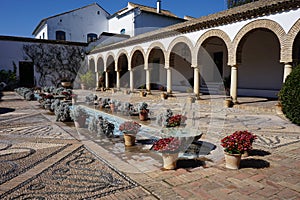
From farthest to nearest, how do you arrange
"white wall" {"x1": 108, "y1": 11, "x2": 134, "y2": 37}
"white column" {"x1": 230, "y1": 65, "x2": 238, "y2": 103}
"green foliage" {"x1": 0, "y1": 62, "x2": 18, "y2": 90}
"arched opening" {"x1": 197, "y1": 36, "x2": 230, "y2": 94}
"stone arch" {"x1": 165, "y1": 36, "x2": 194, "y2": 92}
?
"white wall" {"x1": 108, "y1": 11, "x2": 134, "y2": 37} → "green foliage" {"x1": 0, "y1": 62, "x2": 18, "y2": 90} → "stone arch" {"x1": 165, "y1": 36, "x2": 194, "y2": 92} → "arched opening" {"x1": 197, "y1": 36, "x2": 230, "y2": 94} → "white column" {"x1": 230, "y1": 65, "x2": 238, "y2": 103}

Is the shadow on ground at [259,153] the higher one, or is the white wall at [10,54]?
the white wall at [10,54]

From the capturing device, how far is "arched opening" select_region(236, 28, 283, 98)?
519 inches

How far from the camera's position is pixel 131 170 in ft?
13.2

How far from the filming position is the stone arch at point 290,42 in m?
8.62

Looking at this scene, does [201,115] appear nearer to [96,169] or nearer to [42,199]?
[96,169]

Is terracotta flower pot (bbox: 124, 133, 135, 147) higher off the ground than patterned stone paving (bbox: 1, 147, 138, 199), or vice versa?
terracotta flower pot (bbox: 124, 133, 135, 147)

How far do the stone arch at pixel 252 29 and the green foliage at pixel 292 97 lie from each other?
1.66 m

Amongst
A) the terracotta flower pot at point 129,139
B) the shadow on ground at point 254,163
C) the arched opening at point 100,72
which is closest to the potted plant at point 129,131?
the terracotta flower pot at point 129,139

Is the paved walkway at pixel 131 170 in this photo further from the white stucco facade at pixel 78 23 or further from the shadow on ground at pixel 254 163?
the white stucco facade at pixel 78 23

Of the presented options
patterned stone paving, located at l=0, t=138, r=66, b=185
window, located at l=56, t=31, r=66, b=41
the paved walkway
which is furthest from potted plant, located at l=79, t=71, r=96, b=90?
patterned stone paving, located at l=0, t=138, r=66, b=185

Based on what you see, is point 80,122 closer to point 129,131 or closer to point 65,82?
point 129,131

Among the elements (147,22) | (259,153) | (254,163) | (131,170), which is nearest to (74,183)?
(131,170)

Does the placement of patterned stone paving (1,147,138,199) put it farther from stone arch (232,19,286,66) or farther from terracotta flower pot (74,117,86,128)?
stone arch (232,19,286,66)

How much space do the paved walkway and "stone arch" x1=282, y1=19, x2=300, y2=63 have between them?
11.0 ft
